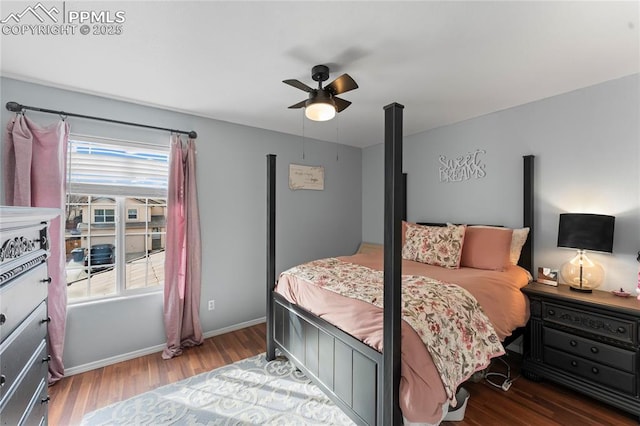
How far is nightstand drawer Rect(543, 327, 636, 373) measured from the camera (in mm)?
1881

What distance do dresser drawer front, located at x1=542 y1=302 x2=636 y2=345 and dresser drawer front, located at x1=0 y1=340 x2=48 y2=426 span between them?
10.4ft

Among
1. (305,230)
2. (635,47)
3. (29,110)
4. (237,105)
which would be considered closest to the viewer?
(635,47)

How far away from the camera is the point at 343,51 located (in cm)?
189

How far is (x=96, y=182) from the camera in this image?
2611 millimetres

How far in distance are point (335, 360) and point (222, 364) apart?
1333 millimetres

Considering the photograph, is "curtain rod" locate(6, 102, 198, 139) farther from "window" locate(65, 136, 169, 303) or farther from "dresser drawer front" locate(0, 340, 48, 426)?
"dresser drawer front" locate(0, 340, 48, 426)

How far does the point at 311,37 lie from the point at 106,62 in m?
1.55

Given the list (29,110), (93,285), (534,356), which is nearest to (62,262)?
(93,285)

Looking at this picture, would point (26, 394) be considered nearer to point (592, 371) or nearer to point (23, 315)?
point (23, 315)

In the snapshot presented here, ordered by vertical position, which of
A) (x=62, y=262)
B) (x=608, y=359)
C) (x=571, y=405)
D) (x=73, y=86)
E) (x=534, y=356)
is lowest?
(x=571, y=405)

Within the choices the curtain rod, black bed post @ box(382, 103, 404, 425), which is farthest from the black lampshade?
the curtain rod

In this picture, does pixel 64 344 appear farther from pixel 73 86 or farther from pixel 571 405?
pixel 571 405

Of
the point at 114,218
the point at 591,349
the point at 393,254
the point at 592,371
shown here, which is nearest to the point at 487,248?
the point at 591,349

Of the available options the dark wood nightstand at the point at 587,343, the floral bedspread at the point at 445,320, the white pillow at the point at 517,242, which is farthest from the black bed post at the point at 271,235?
the white pillow at the point at 517,242
